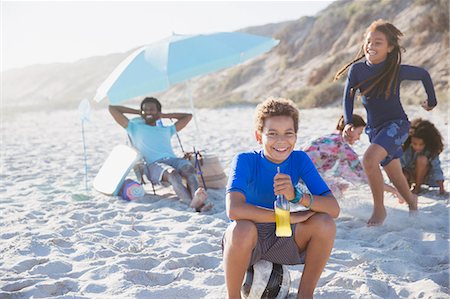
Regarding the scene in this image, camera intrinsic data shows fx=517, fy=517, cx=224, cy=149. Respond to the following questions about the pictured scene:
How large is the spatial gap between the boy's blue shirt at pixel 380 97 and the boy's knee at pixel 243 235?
1955mm

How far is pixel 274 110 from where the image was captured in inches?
101

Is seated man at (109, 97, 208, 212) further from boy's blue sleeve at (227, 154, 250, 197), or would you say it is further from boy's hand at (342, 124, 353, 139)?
boy's blue sleeve at (227, 154, 250, 197)

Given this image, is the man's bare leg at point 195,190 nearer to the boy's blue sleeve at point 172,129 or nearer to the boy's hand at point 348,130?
the boy's blue sleeve at point 172,129

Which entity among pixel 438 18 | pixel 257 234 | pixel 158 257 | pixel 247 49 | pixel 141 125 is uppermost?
pixel 438 18

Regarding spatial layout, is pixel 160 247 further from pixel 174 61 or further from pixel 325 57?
pixel 325 57

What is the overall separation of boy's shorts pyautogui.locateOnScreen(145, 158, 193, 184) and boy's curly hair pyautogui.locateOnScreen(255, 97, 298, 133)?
8.93ft

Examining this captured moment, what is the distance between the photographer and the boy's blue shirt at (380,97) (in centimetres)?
394

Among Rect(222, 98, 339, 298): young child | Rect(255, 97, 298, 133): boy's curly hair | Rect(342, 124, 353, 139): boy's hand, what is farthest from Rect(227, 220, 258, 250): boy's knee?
Rect(342, 124, 353, 139): boy's hand

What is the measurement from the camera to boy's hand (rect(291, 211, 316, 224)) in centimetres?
246

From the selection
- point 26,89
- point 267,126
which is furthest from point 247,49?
point 26,89

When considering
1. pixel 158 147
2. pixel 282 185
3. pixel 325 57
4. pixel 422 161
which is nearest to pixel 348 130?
pixel 422 161

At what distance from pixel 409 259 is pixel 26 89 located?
279 ft

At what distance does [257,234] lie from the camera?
2.48 m

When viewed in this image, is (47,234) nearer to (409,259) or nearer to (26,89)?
(409,259)
